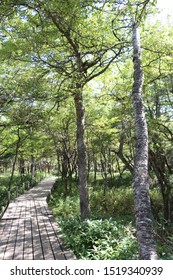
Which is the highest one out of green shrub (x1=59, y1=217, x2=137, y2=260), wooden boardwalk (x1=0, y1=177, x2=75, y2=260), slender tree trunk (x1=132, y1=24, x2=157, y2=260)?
slender tree trunk (x1=132, y1=24, x2=157, y2=260)

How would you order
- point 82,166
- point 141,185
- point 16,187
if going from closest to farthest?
point 141,185 → point 82,166 → point 16,187

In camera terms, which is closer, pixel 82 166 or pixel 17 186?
pixel 82 166

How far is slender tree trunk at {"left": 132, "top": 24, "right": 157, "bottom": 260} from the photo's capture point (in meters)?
4.20

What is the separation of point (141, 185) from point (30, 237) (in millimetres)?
4301

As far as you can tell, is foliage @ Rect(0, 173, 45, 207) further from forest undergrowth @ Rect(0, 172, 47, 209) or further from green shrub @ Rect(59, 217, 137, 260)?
green shrub @ Rect(59, 217, 137, 260)

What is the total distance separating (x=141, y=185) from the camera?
4559mm

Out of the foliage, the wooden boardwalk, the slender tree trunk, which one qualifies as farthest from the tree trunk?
the foliage

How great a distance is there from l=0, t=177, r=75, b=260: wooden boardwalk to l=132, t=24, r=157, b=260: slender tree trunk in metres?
2.15

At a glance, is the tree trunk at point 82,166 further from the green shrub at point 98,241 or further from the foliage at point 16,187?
the foliage at point 16,187

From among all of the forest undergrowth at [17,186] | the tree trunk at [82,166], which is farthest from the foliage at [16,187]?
the tree trunk at [82,166]

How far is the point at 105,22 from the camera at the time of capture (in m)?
7.28

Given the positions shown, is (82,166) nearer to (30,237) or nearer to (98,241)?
(30,237)

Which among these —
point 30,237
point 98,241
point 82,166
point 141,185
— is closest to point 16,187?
point 82,166
